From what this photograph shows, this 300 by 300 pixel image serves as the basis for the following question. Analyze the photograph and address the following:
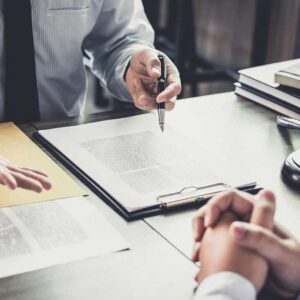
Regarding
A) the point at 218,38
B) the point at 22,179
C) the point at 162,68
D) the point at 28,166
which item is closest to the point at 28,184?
the point at 22,179

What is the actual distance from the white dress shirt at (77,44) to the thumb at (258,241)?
842 millimetres

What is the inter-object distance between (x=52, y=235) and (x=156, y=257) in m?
0.16

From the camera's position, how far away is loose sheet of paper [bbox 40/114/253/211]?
117 centimetres

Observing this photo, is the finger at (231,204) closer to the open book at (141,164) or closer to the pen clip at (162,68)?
the open book at (141,164)

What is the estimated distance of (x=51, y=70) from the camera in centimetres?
173

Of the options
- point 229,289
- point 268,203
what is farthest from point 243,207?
point 229,289

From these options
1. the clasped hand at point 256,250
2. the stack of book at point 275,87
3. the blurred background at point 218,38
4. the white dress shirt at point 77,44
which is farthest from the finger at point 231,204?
the blurred background at point 218,38

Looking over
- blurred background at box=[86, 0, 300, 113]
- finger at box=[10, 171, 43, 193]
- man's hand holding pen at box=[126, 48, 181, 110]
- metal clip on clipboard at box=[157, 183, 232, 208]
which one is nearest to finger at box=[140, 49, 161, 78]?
man's hand holding pen at box=[126, 48, 181, 110]

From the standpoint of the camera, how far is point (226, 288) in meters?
0.86

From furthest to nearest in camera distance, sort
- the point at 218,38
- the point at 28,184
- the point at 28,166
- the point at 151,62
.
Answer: the point at 218,38, the point at 151,62, the point at 28,166, the point at 28,184

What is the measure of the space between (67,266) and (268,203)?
11.4 inches

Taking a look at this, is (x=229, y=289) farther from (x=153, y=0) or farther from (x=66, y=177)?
(x=153, y=0)

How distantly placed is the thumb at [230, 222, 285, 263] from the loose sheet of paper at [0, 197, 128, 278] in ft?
0.60

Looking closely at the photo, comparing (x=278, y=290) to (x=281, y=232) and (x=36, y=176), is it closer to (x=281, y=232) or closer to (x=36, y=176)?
(x=281, y=232)
